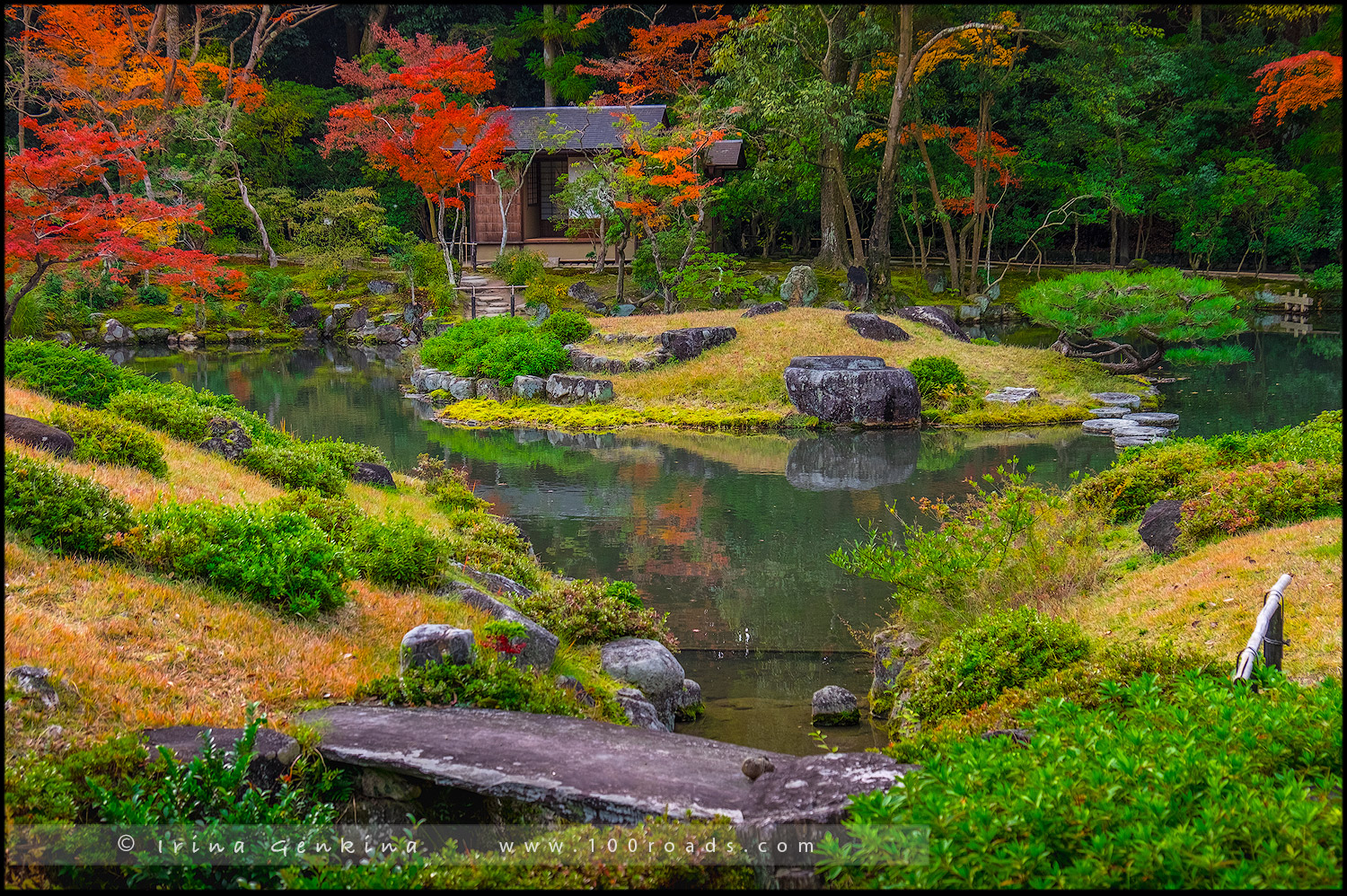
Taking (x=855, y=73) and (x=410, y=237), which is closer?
(x=855, y=73)

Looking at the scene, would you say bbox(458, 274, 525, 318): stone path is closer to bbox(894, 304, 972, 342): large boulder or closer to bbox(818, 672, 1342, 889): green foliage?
bbox(894, 304, 972, 342): large boulder

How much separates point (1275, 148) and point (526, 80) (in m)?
27.9

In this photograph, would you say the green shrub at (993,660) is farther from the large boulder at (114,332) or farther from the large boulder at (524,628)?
the large boulder at (114,332)

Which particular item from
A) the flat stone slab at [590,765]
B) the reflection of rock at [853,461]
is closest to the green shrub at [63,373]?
the flat stone slab at [590,765]

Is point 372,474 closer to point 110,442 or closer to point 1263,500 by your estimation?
point 110,442

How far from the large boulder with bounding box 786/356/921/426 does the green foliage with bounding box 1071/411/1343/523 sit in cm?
756

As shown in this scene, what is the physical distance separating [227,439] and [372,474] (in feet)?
4.95

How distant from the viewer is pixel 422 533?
6.83m

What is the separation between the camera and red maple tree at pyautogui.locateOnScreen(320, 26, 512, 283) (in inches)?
1061

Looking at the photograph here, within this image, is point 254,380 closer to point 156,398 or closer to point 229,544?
point 156,398

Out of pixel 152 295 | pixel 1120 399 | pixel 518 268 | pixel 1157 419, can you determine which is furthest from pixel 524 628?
pixel 152 295

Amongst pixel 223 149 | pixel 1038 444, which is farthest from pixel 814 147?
pixel 223 149

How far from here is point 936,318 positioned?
21656mm

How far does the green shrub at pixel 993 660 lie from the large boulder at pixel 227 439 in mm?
6945
